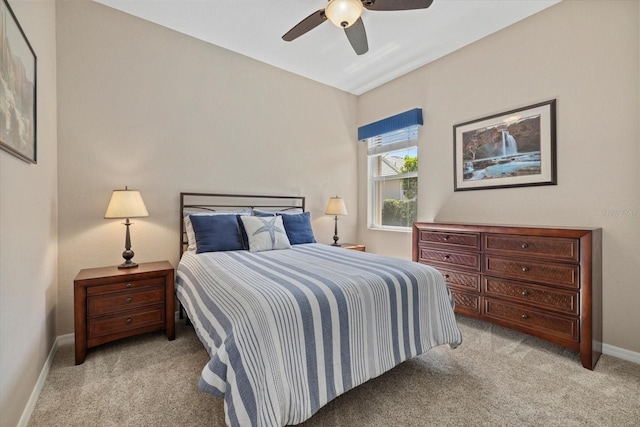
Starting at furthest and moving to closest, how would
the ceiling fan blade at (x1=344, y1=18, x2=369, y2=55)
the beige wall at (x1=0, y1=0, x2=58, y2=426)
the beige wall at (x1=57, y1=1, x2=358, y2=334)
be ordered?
→ the beige wall at (x1=57, y1=1, x2=358, y2=334)
the ceiling fan blade at (x1=344, y1=18, x2=369, y2=55)
the beige wall at (x1=0, y1=0, x2=58, y2=426)

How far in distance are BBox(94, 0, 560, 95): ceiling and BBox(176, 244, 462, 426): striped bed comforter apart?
2273mm

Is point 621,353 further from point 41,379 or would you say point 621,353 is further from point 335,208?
point 41,379

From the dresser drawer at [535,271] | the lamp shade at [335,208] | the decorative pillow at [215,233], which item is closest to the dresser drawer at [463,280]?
the dresser drawer at [535,271]

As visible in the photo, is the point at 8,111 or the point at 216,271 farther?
the point at 216,271

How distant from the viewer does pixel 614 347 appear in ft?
7.29

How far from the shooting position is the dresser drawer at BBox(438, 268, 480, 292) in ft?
8.68

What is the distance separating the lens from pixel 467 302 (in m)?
2.71

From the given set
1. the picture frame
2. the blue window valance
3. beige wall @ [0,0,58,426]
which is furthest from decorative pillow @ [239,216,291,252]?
the blue window valance

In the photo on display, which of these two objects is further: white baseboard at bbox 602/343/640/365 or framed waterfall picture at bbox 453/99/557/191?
framed waterfall picture at bbox 453/99/557/191

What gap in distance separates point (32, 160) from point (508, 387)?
3.25 metres

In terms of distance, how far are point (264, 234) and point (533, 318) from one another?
241cm

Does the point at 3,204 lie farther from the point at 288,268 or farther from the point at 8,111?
the point at 288,268

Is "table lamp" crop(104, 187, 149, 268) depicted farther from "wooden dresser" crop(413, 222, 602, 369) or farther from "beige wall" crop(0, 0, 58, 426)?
"wooden dresser" crop(413, 222, 602, 369)

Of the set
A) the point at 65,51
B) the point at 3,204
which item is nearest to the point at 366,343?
the point at 3,204
